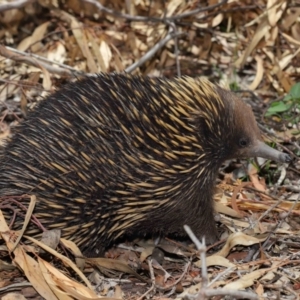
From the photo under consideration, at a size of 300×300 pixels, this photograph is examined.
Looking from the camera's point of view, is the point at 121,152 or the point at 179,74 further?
the point at 179,74

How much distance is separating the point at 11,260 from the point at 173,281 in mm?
708

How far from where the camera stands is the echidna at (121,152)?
9.28 feet

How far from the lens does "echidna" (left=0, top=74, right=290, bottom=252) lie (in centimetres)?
283

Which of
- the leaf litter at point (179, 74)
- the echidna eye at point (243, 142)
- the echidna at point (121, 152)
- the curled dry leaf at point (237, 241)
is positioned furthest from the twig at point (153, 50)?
the curled dry leaf at point (237, 241)

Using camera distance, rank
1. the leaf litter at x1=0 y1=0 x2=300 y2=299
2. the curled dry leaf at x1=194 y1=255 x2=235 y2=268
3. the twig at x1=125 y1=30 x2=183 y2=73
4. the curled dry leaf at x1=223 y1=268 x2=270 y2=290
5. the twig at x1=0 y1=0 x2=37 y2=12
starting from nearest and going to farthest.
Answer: the curled dry leaf at x1=223 y1=268 x2=270 y2=290, the leaf litter at x1=0 y1=0 x2=300 y2=299, the curled dry leaf at x1=194 y1=255 x2=235 y2=268, the twig at x1=0 y1=0 x2=37 y2=12, the twig at x1=125 y1=30 x2=183 y2=73

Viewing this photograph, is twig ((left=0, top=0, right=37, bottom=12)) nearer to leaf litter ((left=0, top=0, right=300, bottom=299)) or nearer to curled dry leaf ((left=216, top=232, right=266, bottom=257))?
leaf litter ((left=0, top=0, right=300, bottom=299))

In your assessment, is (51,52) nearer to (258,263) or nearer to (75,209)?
(75,209)

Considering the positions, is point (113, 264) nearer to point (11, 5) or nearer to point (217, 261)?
point (217, 261)

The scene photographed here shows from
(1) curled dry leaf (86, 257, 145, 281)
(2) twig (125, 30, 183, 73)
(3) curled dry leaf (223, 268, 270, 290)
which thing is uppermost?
(2) twig (125, 30, 183, 73)

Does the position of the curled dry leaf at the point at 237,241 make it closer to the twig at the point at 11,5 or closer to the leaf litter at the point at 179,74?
the leaf litter at the point at 179,74

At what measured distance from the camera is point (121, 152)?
9.32 ft

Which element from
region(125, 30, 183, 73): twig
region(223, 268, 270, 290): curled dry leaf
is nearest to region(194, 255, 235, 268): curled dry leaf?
region(223, 268, 270, 290): curled dry leaf

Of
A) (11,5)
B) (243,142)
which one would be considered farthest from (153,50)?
(243,142)

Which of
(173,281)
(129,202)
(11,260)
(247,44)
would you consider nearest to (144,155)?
(129,202)
